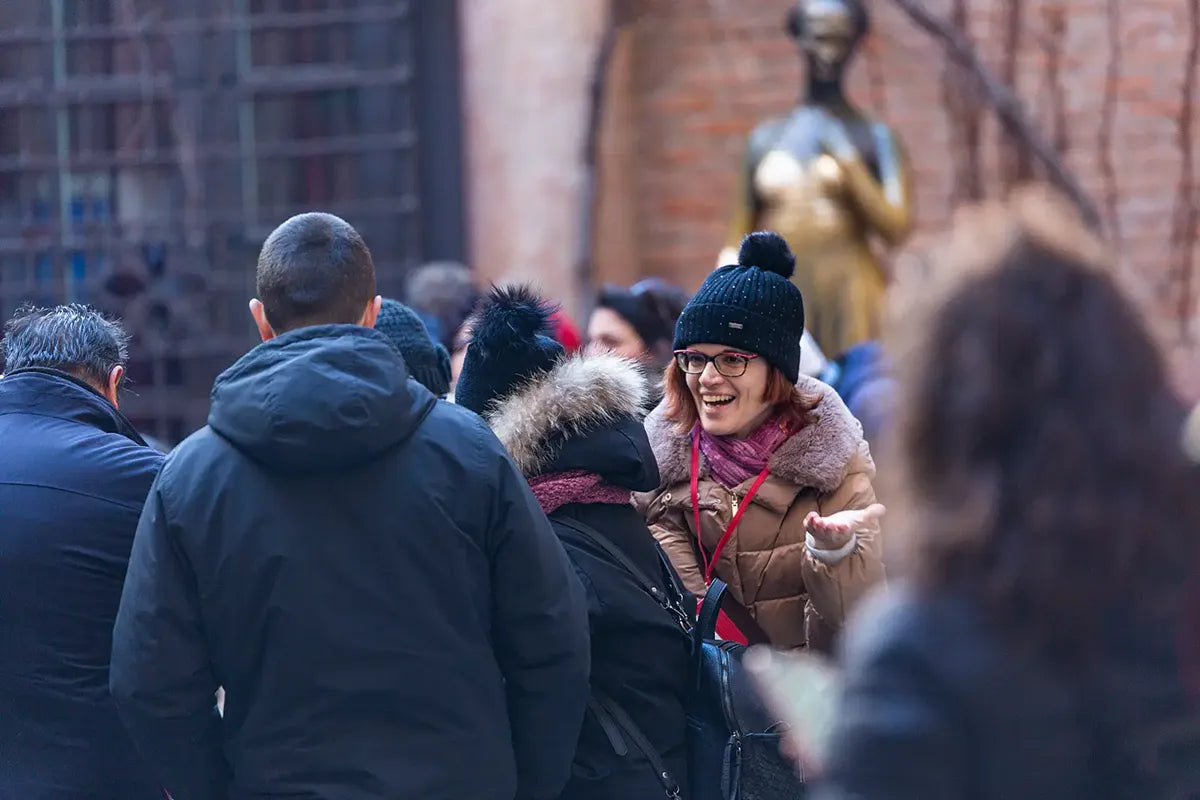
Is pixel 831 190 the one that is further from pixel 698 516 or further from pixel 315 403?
pixel 315 403

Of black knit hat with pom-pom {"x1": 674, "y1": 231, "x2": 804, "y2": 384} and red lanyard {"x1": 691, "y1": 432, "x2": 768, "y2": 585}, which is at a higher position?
black knit hat with pom-pom {"x1": 674, "y1": 231, "x2": 804, "y2": 384}

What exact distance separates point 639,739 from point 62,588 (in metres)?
1.13

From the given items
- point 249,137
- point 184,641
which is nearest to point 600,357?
point 184,641

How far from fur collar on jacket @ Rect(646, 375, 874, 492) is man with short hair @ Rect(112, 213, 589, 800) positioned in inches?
25.1

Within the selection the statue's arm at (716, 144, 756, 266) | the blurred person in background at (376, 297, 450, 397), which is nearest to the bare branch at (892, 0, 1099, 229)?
the statue's arm at (716, 144, 756, 266)

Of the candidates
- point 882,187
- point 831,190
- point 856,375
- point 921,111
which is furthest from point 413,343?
point 921,111

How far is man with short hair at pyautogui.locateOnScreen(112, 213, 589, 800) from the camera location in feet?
8.34

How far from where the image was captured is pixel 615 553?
2.88 metres

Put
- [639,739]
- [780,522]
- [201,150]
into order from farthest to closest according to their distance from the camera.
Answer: [201,150] → [780,522] → [639,739]

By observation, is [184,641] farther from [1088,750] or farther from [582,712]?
[1088,750]

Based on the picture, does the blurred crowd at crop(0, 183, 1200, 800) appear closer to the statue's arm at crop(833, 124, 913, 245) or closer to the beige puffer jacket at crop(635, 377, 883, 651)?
the beige puffer jacket at crop(635, 377, 883, 651)

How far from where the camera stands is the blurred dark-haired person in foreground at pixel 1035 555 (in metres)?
1.53

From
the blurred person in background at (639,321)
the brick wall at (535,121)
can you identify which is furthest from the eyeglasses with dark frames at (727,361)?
the brick wall at (535,121)

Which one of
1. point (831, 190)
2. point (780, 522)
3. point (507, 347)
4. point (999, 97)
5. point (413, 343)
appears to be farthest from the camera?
point (999, 97)
